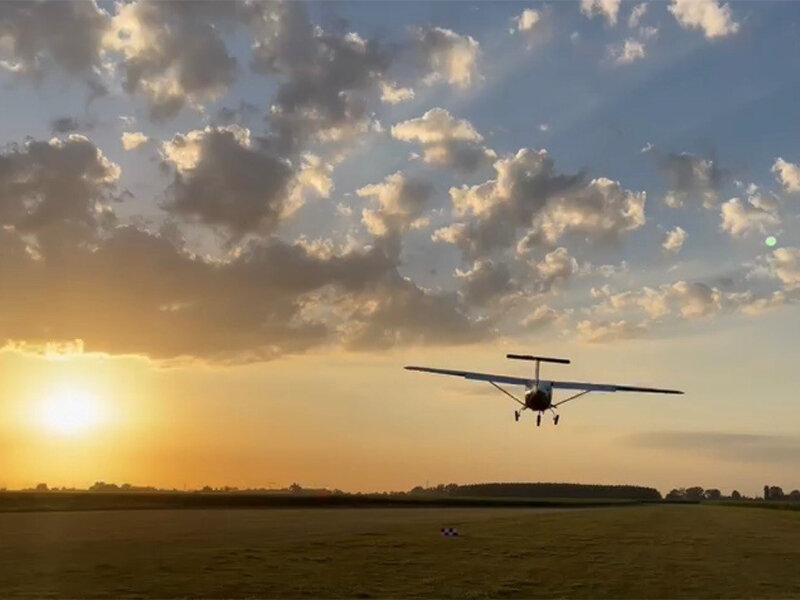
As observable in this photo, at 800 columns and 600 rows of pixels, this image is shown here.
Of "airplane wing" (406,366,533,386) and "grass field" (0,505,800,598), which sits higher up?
"airplane wing" (406,366,533,386)

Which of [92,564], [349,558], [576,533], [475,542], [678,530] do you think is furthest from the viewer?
A: [678,530]

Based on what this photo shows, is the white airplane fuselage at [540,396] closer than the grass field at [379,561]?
No

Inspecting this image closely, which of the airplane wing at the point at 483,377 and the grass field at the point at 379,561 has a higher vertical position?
the airplane wing at the point at 483,377

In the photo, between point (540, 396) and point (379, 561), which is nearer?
point (379, 561)

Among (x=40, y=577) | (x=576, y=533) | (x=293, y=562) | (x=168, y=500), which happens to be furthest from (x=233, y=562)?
(x=168, y=500)

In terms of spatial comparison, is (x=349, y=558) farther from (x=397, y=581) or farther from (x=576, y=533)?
(x=576, y=533)
